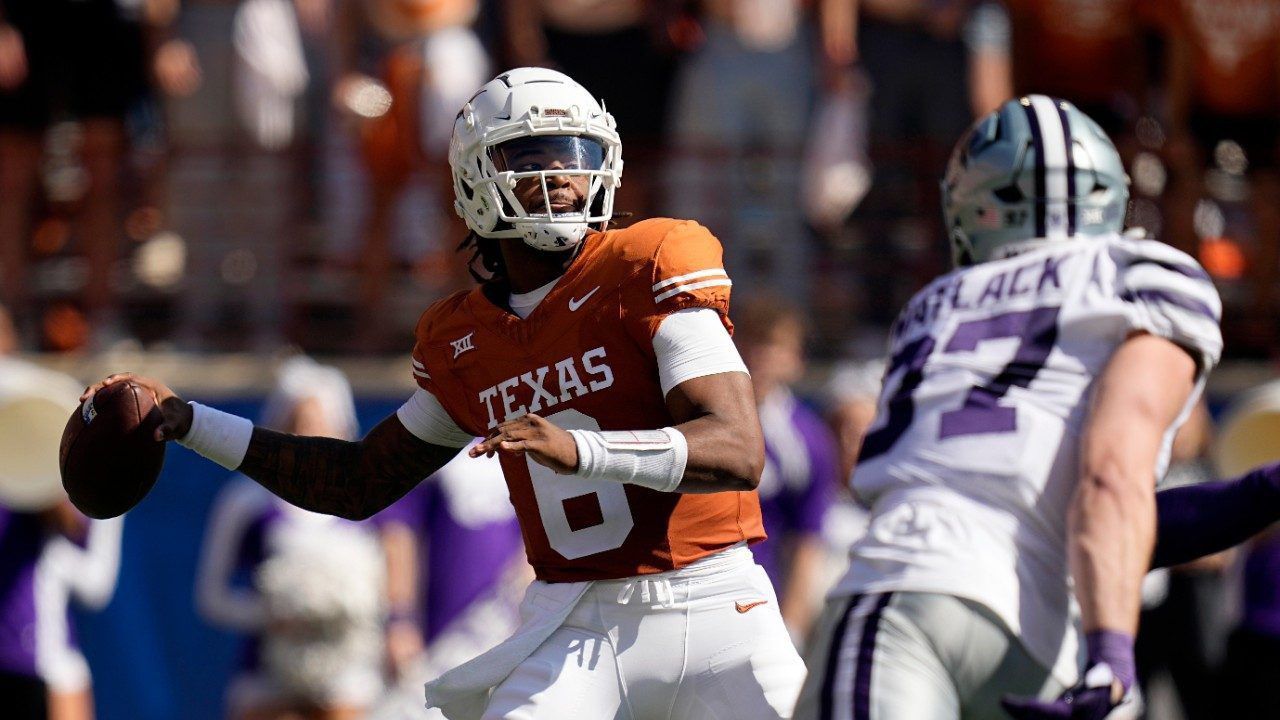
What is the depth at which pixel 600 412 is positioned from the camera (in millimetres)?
3531

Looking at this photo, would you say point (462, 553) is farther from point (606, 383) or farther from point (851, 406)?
point (606, 383)

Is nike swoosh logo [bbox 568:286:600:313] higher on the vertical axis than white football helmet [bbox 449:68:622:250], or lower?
lower

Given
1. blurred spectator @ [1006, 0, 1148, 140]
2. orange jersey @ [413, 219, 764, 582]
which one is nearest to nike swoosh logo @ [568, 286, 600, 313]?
orange jersey @ [413, 219, 764, 582]

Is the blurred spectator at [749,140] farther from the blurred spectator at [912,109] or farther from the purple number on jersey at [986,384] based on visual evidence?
the purple number on jersey at [986,384]

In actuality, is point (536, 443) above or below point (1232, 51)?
above

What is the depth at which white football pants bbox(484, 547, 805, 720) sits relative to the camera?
3479mm

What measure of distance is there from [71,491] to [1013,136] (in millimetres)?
1933

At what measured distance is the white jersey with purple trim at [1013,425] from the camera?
326 cm

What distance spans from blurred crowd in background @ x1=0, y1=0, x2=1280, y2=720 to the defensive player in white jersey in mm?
4246

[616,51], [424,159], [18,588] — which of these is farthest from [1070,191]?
[424,159]

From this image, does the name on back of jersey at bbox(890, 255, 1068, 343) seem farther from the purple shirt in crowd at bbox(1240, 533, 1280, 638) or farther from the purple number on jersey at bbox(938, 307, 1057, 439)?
the purple shirt in crowd at bbox(1240, 533, 1280, 638)

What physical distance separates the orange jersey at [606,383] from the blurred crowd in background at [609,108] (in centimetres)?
486

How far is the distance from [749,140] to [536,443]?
5.90 meters

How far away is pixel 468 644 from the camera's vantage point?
7.10 metres
